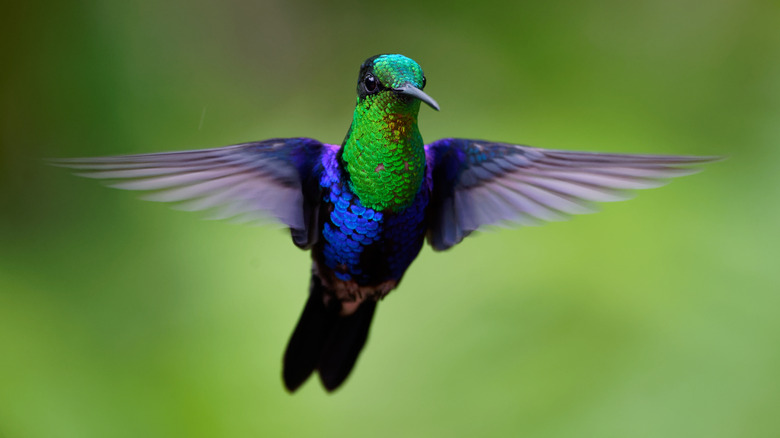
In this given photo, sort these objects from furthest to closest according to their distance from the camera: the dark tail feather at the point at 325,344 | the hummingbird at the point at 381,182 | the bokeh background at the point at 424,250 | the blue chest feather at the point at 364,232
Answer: the bokeh background at the point at 424,250 < the dark tail feather at the point at 325,344 < the blue chest feather at the point at 364,232 < the hummingbird at the point at 381,182

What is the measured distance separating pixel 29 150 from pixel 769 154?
184cm

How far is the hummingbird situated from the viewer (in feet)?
2.41

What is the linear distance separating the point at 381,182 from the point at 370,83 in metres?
0.12

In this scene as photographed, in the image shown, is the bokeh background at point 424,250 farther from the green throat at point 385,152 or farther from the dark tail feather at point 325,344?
the green throat at point 385,152

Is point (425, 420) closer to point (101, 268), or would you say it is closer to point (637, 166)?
point (101, 268)

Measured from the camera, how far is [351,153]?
2.63ft

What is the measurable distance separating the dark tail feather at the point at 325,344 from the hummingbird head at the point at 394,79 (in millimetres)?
452

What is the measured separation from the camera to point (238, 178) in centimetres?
83

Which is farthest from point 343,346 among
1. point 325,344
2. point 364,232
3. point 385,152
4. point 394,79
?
point 394,79

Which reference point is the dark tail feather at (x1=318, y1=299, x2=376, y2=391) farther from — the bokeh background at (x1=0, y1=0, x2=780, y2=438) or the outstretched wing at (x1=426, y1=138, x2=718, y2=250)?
the bokeh background at (x1=0, y1=0, x2=780, y2=438)

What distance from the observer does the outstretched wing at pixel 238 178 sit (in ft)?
2.38

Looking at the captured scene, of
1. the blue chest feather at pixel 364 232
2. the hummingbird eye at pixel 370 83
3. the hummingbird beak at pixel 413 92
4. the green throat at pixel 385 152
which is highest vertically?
the hummingbird eye at pixel 370 83

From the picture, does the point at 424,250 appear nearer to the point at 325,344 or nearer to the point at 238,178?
the point at 325,344

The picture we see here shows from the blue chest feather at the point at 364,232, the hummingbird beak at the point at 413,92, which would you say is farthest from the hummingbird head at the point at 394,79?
the blue chest feather at the point at 364,232
